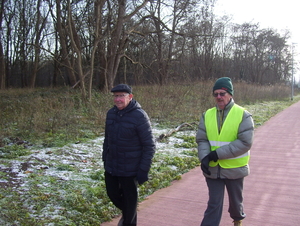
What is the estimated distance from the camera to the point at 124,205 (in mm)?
3861

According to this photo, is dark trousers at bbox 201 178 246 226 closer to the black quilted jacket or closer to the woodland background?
the black quilted jacket

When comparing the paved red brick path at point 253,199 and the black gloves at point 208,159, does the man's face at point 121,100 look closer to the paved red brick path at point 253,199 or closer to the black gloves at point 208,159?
the black gloves at point 208,159

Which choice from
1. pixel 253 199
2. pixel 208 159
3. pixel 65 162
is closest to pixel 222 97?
pixel 208 159

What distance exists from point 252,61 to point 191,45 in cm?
Answer: 4107

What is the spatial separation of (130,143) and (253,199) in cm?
258

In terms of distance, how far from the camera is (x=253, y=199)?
523cm

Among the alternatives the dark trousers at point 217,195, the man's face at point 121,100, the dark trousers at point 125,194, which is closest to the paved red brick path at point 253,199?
the dark trousers at point 125,194

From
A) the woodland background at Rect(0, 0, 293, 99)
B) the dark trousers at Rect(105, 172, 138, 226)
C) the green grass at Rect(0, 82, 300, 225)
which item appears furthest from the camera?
the woodland background at Rect(0, 0, 293, 99)

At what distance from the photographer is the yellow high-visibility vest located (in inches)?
135

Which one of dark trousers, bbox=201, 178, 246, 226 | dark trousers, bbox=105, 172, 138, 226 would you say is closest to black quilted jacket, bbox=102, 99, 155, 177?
dark trousers, bbox=105, 172, 138, 226

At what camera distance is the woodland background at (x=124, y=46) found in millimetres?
18062

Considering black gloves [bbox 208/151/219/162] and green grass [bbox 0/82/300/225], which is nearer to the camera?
black gloves [bbox 208/151/219/162]

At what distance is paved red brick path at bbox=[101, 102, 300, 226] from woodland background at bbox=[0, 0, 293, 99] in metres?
9.43

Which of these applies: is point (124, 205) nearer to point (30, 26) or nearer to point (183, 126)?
point (183, 126)
